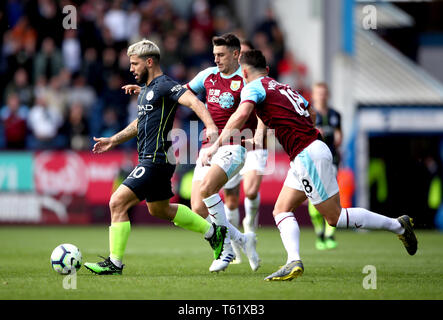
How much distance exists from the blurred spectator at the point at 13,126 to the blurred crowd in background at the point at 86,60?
0.08 ft

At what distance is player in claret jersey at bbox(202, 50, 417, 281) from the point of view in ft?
26.9

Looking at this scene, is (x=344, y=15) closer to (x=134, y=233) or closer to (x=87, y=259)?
(x=134, y=233)

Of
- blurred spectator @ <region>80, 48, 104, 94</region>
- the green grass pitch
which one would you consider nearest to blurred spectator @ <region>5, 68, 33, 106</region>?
blurred spectator @ <region>80, 48, 104, 94</region>

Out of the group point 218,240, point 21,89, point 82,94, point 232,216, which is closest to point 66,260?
point 218,240

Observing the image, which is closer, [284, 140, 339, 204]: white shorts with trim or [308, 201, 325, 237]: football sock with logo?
[284, 140, 339, 204]: white shorts with trim

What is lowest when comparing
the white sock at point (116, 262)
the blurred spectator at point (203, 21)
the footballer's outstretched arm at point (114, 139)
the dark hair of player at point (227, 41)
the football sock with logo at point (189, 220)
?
the white sock at point (116, 262)

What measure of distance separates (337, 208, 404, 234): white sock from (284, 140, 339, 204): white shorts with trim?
282 mm

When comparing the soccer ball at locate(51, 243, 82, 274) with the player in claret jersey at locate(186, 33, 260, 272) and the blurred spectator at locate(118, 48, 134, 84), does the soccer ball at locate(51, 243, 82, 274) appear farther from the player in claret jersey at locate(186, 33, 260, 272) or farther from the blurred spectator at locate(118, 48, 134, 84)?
the blurred spectator at locate(118, 48, 134, 84)

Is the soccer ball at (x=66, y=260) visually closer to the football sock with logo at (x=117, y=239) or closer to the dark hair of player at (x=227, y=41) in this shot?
the football sock with logo at (x=117, y=239)

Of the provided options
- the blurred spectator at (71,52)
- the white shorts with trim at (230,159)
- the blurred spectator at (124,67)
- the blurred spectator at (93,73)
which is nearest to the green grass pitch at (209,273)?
the white shorts with trim at (230,159)

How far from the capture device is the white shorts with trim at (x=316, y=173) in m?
8.23

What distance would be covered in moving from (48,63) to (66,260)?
1348 centimetres
